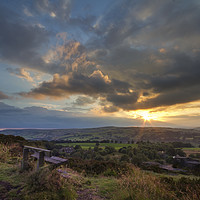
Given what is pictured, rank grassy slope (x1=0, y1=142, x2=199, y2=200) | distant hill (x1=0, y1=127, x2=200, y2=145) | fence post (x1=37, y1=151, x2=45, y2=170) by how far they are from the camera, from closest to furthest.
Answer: grassy slope (x1=0, y1=142, x2=199, y2=200)
fence post (x1=37, y1=151, x2=45, y2=170)
distant hill (x1=0, y1=127, x2=200, y2=145)

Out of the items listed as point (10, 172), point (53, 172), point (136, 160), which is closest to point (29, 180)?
point (53, 172)

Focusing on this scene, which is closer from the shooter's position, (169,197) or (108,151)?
(169,197)

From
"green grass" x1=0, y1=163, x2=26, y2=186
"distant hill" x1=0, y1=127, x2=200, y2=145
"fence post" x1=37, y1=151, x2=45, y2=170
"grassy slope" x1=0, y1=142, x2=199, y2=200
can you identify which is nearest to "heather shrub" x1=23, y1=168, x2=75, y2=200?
"grassy slope" x1=0, y1=142, x2=199, y2=200

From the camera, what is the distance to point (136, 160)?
78.3ft

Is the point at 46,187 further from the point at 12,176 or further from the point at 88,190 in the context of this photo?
the point at 12,176

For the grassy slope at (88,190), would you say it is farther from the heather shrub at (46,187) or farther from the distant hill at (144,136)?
the distant hill at (144,136)

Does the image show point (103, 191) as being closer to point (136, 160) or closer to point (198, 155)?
point (136, 160)

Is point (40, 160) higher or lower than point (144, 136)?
higher

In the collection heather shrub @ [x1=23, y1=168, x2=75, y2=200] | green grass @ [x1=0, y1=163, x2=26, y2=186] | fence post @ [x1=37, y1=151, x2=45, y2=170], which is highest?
fence post @ [x1=37, y1=151, x2=45, y2=170]

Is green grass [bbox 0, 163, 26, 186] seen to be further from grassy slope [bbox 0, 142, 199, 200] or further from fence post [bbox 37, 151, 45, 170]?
fence post [bbox 37, 151, 45, 170]

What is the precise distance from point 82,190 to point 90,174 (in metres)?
3.99

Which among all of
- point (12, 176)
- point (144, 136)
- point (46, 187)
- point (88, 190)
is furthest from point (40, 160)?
point (144, 136)

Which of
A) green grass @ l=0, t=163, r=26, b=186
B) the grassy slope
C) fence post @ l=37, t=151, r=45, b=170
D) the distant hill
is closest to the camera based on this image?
the grassy slope

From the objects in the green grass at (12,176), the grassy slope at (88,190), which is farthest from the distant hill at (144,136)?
the green grass at (12,176)
